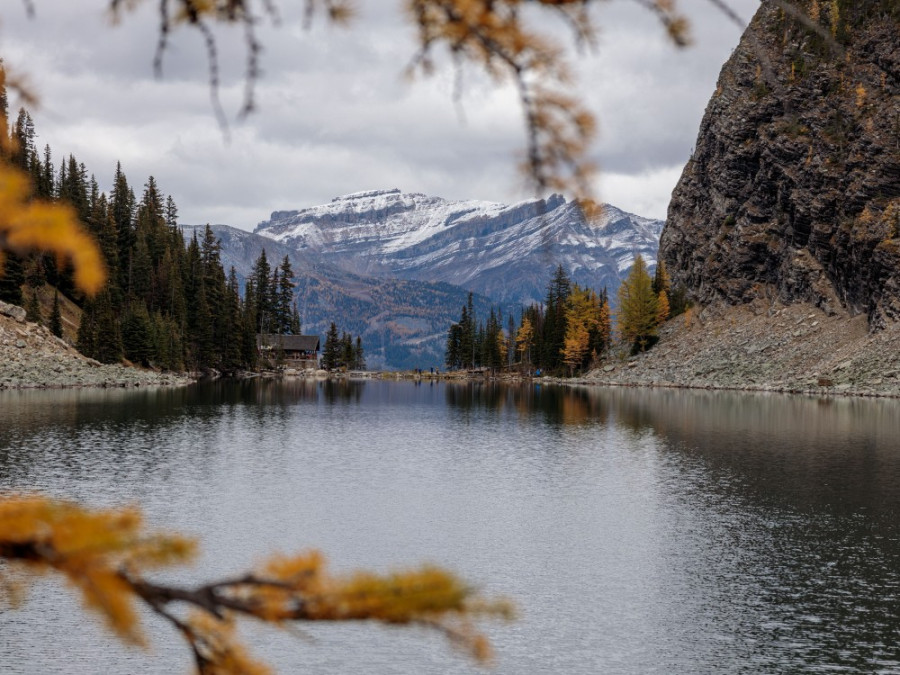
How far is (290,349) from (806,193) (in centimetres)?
11520

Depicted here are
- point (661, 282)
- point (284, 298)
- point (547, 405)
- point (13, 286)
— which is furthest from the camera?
point (284, 298)

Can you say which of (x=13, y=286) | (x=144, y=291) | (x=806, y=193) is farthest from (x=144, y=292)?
(x=806, y=193)

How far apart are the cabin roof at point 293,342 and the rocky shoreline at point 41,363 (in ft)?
227

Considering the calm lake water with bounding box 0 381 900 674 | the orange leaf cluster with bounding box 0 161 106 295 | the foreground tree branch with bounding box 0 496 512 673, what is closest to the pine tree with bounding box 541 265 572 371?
the calm lake water with bounding box 0 381 900 674

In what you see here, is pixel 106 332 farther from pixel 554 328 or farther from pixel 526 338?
pixel 526 338

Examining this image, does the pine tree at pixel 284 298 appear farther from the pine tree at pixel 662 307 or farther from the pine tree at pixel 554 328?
the pine tree at pixel 662 307

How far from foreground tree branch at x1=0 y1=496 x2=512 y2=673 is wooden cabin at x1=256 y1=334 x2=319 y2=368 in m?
183

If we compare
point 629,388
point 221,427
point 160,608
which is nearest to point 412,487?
point 221,427

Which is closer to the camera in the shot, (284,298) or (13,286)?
(13,286)

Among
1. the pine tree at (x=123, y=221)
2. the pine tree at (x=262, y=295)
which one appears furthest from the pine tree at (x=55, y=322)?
the pine tree at (x=262, y=295)

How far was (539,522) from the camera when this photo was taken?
3597 centimetres

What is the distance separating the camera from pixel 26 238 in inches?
152

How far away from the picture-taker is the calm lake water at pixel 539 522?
21.8 meters

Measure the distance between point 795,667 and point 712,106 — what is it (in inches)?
6426
